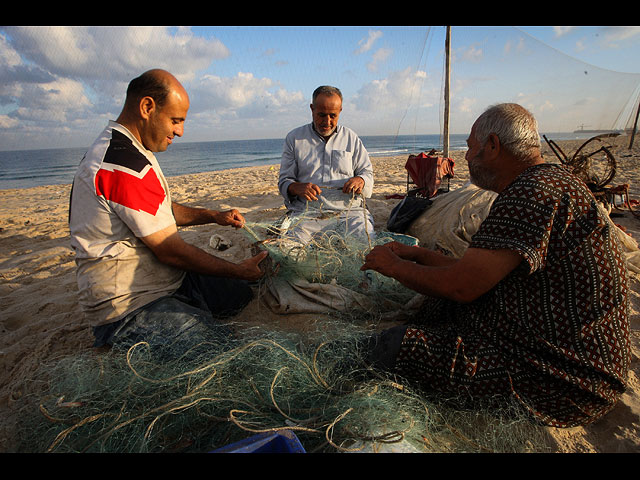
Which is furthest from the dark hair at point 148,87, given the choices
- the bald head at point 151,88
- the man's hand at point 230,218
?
the man's hand at point 230,218

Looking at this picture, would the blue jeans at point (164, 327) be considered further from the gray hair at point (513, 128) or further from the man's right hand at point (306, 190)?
the gray hair at point (513, 128)

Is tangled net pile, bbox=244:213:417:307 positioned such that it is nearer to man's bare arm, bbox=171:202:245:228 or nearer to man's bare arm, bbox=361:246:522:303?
man's bare arm, bbox=171:202:245:228

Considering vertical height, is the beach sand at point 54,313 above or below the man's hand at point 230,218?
below

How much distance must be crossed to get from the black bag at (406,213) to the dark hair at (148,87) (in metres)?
3.07

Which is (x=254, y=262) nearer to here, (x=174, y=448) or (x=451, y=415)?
(x=174, y=448)

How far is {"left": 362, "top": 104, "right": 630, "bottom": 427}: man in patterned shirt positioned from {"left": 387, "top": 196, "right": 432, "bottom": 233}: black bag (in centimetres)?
260

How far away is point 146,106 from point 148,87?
4.1 inches

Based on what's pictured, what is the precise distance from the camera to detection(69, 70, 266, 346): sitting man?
1.89 metres

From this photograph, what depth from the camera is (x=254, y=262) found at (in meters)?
2.46

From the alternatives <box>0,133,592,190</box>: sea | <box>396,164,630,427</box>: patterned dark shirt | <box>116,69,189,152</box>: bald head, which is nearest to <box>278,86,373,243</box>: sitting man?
<box>116,69,189,152</box>: bald head

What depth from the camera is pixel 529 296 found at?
1.50 m

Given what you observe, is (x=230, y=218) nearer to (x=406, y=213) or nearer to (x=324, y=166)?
(x=324, y=166)

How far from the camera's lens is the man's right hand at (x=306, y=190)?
3.42m
